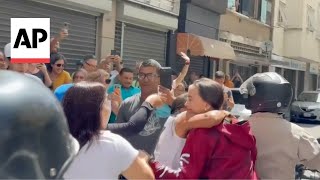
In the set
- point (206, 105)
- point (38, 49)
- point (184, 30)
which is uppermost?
point (184, 30)

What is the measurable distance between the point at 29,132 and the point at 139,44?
460 inches

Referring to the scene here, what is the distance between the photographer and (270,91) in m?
3.21

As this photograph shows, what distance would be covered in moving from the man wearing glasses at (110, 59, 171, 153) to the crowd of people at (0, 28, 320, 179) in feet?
0.08

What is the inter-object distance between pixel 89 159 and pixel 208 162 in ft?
2.27

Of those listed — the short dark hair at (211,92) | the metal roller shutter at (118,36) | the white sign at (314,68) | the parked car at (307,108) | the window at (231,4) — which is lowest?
the parked car at (307,108)

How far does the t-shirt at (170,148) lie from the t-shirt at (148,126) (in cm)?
96

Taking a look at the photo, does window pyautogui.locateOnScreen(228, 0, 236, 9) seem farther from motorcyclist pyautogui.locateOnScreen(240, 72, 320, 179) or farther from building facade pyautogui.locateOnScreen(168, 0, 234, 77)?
motorcyclist pyautogui.locateOnScreen(240, 72, 320, 179)

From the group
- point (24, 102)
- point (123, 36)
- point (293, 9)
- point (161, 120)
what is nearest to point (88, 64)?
point (161, 120)

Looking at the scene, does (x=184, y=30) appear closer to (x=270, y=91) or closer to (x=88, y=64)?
(x=88, y=64)

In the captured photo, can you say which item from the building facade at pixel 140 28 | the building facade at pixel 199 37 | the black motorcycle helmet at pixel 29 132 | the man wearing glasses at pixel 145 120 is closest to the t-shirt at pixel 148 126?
the man wearing glasses at pixel 145 120

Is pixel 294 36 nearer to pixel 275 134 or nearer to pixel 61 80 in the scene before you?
pixel 61 80

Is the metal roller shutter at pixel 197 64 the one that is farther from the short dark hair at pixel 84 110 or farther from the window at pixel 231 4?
the short dark hair at pixel 84 110

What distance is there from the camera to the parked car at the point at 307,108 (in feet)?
62.2

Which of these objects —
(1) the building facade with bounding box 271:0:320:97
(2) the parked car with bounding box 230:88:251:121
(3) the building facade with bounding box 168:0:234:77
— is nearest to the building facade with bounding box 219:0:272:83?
(3) the building facade with bounding box 168:0:234:77
